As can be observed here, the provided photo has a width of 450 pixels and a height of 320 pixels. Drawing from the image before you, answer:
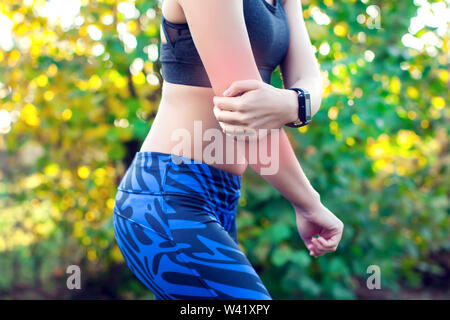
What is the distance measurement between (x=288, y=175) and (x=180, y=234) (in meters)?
0.37

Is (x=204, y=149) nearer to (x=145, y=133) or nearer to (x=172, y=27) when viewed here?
(x=172, y=27)

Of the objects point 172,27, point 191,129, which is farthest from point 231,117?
point 172,27

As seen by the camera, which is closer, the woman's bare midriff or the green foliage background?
the woman's bare midriff

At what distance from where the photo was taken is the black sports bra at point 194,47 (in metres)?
1.10

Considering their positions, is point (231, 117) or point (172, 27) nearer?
point (231, 117)

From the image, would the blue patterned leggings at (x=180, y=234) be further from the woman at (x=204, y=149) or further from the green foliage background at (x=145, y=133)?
the green foliage background at (x=145, y=133)

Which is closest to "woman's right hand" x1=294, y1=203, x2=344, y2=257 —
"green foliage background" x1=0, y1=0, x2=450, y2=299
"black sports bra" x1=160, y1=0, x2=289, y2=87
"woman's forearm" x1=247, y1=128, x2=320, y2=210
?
"woman's forearm" x1=247, y1=128, x2=320, y2=210

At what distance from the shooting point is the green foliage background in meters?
2.80

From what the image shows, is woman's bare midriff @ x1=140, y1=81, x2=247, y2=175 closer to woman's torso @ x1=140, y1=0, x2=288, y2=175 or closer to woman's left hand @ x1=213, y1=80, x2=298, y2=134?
woman's torso @ x1=140, y1=0, x2=288, y2=175

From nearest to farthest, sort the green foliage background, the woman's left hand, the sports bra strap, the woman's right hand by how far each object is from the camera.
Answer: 1. the woman's left hand
2. the sports bra strap
3. the woman's right hand
4. the green foliage background

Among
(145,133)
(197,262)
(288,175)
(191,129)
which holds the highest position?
(145,133)

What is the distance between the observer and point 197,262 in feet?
3.44

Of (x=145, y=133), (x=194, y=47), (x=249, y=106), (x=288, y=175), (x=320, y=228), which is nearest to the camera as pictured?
(x=249, y=106)

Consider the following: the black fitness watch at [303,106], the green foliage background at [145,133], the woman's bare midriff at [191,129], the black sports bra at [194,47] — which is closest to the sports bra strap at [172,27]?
the black sports bra at [194,47]
